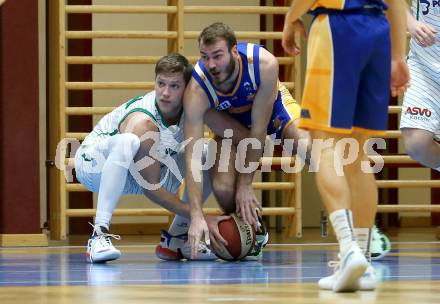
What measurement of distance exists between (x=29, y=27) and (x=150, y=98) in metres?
1.88

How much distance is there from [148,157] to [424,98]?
4.23 feet

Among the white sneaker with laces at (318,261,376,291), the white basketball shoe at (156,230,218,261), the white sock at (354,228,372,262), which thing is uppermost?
the white sock at (354,228,372,262)

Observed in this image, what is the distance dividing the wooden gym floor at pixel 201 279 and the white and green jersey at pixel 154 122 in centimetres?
50

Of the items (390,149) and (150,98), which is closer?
(150,98)

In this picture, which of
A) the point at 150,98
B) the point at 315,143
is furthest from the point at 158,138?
the point at 315,143

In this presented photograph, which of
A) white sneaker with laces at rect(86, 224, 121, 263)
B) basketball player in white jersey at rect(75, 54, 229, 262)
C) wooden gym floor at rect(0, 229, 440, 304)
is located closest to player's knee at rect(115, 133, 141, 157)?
basketball player in white jersey at rect(75, 54, 229, 262)

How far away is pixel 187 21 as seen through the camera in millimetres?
8516

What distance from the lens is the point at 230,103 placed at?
4.64 metres

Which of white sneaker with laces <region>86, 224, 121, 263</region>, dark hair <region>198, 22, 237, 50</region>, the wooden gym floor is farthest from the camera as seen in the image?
white sneaker with laces <region>86, 224, 121, 263</region>

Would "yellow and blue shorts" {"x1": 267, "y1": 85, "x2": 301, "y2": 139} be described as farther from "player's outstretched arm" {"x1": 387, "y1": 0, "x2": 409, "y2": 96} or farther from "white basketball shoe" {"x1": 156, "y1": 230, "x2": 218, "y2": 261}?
"player's outstretched arm" {"x1": 387, "y1": 0, "x2": 409, "y2": 96}

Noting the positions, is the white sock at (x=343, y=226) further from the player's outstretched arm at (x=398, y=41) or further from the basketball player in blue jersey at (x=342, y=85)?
the player's outstretched arm at (x=398, y=41)

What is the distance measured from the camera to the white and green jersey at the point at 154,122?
475 cm

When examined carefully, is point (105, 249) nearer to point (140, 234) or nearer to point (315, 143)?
point (315, 143)

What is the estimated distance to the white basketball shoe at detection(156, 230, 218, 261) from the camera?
477cm
